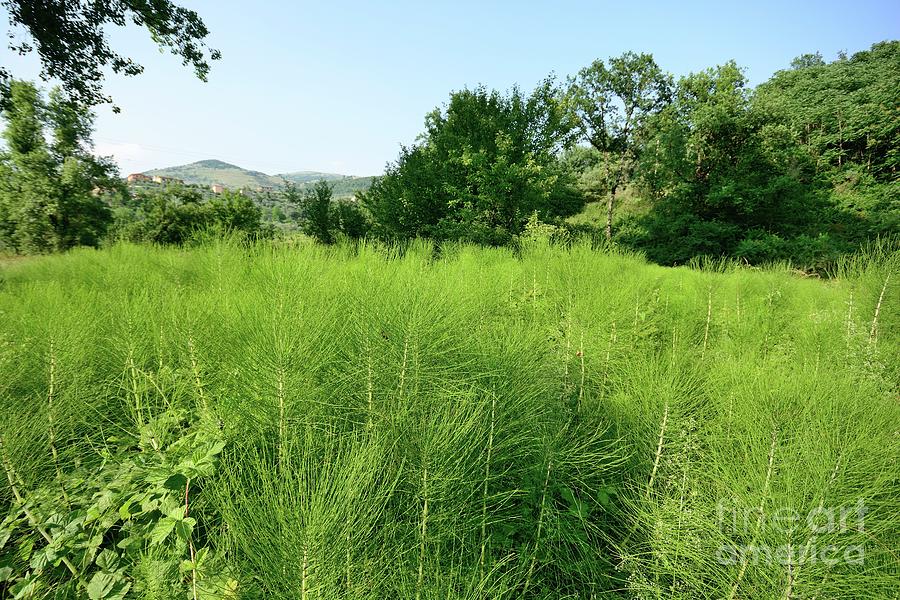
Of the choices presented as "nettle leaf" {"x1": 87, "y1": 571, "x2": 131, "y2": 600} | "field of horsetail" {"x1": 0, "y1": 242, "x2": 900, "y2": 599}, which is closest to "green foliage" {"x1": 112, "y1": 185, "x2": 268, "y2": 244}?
"field of horsetail" {"x1": 0, "y1": 242, "x2": 900, "y2": 599}

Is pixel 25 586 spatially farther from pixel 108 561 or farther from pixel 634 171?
pixel 634 171

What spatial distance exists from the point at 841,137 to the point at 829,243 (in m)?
10.4

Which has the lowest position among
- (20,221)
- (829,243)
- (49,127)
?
(20,221)

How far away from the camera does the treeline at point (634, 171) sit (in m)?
14.2

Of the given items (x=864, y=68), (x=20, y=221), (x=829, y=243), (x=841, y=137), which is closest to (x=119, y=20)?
(x=20, y=221)

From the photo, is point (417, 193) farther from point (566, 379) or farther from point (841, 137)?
point (841, 137)

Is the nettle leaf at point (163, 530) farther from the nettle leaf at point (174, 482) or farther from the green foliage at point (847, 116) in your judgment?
the green foliage at point (847, 116)

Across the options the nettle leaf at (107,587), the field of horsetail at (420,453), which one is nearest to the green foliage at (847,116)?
the field of horsetail at (420,453)

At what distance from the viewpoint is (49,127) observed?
60.7 feet

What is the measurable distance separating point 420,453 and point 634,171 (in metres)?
25.8

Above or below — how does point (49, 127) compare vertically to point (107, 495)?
above

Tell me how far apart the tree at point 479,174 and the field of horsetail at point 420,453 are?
10.5 m

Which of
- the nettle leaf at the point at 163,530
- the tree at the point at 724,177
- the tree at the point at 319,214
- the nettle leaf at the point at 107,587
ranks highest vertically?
the tree at the point at 724,177

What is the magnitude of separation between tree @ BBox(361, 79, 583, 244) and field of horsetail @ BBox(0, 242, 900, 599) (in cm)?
1049
